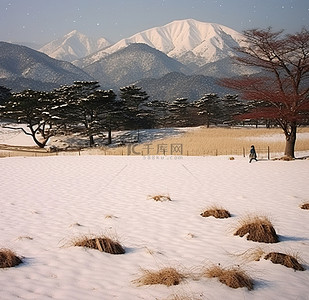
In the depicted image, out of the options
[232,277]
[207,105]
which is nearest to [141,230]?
[232,277]

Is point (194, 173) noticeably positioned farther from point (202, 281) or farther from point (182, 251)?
point (202, 281)

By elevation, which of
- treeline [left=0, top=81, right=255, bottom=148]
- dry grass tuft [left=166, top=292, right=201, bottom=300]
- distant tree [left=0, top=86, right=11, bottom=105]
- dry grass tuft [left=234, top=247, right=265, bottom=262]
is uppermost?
distant tree [left=0, top=86, right=11, bottom=105]

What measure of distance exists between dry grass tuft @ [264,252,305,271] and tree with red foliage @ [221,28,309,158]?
44.1 ft

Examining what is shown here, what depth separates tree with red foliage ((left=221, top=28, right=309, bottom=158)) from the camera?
1666 centimetres

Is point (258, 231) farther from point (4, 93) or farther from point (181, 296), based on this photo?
point (4, 93)

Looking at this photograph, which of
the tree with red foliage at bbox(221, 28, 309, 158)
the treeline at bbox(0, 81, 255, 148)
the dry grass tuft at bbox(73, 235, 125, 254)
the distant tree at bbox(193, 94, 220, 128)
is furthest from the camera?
the distant tree at bbox(193, 94, 220, 128)

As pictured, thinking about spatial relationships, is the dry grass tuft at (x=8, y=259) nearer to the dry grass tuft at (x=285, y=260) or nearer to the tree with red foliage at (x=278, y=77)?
the dry grass tuft at (x=285, y=260)

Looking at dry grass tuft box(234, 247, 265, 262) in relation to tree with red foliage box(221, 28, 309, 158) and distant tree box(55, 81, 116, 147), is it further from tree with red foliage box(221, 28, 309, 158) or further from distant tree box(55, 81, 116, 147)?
distant tree box(55, 81, 116, 147)

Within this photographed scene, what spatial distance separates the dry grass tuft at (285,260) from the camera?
4.69m

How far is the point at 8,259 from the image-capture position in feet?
14.9

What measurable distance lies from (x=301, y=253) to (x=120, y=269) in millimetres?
3415

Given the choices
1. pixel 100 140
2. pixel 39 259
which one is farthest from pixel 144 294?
pixel 100 140

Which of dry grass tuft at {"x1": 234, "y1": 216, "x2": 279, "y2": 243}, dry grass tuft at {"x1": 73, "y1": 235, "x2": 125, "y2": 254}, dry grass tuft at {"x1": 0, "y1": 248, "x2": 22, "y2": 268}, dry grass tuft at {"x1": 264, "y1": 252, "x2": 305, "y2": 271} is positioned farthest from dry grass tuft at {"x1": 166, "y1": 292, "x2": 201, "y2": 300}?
dry grass tuft at {"x1": 234, "y1": 216, "x2": 279, "y2": 243}

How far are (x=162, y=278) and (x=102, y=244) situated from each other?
163cm
